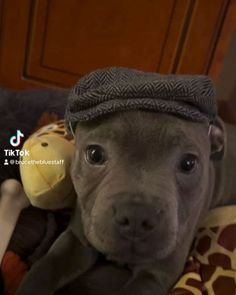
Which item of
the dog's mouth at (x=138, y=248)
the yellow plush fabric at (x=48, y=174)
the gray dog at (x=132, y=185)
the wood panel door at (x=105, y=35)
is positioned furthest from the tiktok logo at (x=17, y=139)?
the wood panel door at (x=105, y=35)

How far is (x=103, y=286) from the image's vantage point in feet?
2.92

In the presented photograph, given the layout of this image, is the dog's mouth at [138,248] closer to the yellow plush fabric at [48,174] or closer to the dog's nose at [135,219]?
the dog's nose at [135,219]

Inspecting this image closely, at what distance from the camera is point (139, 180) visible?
0.77 meters

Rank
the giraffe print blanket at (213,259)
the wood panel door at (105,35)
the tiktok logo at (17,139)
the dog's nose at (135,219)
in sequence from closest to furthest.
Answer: the dog's nose at (135,219) → the giraffe print blanket at (213,259) → the tiktok logo at (17,139) → the wood panel door at (105,35)

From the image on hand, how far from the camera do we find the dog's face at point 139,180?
0.75 m

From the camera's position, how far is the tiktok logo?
120 cm

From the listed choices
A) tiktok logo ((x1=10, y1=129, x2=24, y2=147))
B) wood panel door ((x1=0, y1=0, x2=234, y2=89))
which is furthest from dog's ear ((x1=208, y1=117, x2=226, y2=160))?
wood panel door ((x1=0, y1=0, x2=234, y2=89))

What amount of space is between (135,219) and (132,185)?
0.06 meters

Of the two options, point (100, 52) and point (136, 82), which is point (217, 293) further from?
point (100, 52)

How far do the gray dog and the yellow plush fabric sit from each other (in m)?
0.07

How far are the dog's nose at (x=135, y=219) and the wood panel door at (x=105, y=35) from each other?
1.22m

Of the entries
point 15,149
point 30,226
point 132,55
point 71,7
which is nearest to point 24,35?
point 71,7

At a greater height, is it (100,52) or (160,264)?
(100,52)

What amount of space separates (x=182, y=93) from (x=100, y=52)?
118 cm
